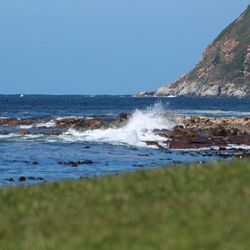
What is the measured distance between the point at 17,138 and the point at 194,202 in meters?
43.7

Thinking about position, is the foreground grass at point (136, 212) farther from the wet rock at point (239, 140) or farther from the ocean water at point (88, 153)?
the wet rock at point (239, 140)

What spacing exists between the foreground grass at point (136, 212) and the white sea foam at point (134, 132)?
1375 inches

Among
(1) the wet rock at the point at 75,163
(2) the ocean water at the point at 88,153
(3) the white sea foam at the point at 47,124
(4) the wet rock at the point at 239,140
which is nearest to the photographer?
(2) the ocean water at the point at 88,153

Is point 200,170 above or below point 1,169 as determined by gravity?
above

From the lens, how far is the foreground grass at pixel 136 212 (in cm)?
1237

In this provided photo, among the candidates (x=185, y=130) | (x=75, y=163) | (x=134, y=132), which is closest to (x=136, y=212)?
(x=75, y=163)

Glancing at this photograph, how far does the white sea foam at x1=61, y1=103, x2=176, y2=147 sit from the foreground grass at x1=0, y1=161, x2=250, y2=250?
3493cm

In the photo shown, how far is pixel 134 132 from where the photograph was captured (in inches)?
2239

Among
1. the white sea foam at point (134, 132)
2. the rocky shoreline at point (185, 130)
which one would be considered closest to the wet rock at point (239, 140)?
the rocky shoreline at point (185, 130)

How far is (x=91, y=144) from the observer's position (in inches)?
2055

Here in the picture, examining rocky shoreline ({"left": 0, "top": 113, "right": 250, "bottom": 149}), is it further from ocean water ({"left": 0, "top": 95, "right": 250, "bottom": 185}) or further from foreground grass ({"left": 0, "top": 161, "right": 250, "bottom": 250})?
foreground grass ({"left": 0, "top": 161, "right": 250, "bottom": 250})

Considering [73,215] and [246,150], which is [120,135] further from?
[73,215]

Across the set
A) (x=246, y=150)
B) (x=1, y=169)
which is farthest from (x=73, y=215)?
(x=246, y=150)

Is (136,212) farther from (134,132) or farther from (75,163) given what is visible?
(134,132)
